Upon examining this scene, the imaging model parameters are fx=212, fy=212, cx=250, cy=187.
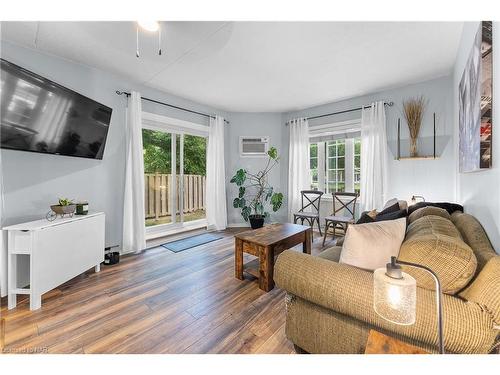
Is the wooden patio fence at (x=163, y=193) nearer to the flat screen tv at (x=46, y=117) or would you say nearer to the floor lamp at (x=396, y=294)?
the flat screen tv at (x=46, y=117)

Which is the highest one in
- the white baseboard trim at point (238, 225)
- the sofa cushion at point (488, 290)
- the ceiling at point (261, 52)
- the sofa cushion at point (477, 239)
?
the ceiling at point (261, 52)

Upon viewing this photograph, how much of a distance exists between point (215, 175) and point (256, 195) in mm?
1034

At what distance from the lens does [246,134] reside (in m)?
4.76

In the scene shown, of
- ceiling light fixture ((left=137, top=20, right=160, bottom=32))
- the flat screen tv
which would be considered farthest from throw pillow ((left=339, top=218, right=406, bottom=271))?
the flat screen tv

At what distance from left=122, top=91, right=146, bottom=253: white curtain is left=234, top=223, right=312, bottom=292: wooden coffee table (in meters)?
1.66

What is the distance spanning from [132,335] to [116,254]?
1559mm

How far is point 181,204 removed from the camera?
4.06 m

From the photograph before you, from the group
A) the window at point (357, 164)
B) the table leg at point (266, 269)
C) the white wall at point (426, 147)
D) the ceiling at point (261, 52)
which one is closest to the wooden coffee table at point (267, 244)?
the table leg at point (266, 269)

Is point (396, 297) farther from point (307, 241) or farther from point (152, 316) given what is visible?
point (307, 241)

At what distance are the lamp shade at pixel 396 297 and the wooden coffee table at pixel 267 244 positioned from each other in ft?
4.90

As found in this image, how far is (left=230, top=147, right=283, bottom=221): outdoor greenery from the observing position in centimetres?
444

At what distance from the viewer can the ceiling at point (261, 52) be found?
1945mm

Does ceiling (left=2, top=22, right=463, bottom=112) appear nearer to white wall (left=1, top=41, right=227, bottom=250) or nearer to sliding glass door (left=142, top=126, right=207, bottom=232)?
white wall (left=1, top=41, right=227, bottom=250)
